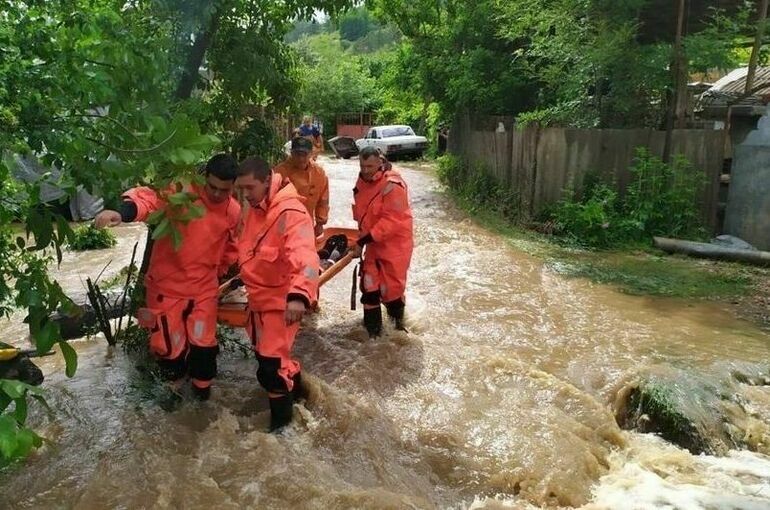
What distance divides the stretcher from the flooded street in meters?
0.66

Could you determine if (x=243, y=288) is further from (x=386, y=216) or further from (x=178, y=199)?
(x=178, y=199)

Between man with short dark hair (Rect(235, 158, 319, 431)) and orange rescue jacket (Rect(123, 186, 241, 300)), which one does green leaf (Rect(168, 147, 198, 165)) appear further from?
orange rescue jacket (Rect(123, 186, 241, 300))

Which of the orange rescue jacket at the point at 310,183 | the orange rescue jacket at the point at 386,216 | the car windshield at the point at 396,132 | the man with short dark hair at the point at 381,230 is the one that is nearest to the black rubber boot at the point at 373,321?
the man with short dark hair at the point at 381,230

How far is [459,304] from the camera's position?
7.28 m

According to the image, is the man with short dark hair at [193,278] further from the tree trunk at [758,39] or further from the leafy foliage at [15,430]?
the tree trunk at [758,39]

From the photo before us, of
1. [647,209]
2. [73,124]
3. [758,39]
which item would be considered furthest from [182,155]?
[758,39]

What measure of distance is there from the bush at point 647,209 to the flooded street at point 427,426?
2.97 m

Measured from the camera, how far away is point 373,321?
19.6 feet

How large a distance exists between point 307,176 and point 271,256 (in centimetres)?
276

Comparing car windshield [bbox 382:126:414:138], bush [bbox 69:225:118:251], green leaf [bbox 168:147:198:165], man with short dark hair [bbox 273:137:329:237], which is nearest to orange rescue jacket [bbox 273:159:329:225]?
man with short dark hair [bbox 273:137:329:237]

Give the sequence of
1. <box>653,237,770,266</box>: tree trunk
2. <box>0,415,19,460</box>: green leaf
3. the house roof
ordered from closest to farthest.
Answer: <box>0,415,19,460</box>: green leaf → <box>653,237,770,266</box>: tree trunk → the house roof

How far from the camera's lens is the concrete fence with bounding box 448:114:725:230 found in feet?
31.4

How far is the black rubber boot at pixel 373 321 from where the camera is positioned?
5.93 meters

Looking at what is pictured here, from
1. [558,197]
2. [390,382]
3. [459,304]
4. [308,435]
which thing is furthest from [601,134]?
[308,435]
